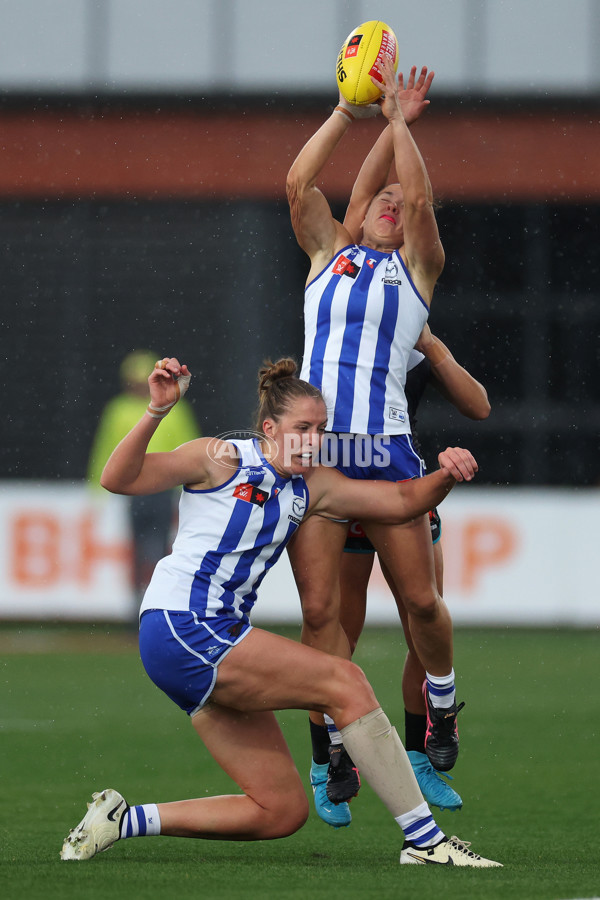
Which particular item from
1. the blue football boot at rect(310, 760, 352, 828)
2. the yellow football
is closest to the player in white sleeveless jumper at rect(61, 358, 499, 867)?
the blue football boot at rect(310, 760, 352, 828)

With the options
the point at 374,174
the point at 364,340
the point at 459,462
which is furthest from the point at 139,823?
the point at 374,174

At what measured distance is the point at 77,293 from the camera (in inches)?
622

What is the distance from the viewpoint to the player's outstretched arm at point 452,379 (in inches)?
218

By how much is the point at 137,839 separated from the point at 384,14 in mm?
12480

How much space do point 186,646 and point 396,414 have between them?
1.30 meters

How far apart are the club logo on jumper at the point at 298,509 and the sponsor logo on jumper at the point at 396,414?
0.61 m

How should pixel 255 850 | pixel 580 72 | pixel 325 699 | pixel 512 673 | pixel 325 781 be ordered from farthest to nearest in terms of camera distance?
1. pixel 580 72
2. pixel 512 673
3. pixel 325 781
4. pixel 255 850
5. pixel 325 699

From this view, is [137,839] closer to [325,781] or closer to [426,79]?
[325,781]

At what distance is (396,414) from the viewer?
525 cm

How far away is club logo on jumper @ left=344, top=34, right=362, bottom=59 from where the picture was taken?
17.4 feet

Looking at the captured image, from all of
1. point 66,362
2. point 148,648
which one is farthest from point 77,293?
point 148,648

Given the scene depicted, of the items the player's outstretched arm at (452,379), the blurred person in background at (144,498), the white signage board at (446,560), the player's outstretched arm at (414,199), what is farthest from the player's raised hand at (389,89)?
the white signage board at (446,560)

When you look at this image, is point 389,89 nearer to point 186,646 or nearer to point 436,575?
point 436,575

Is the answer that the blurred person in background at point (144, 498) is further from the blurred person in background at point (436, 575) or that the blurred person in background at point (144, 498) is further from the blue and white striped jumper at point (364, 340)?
the blue and white striped jumper at point (364, 340)
